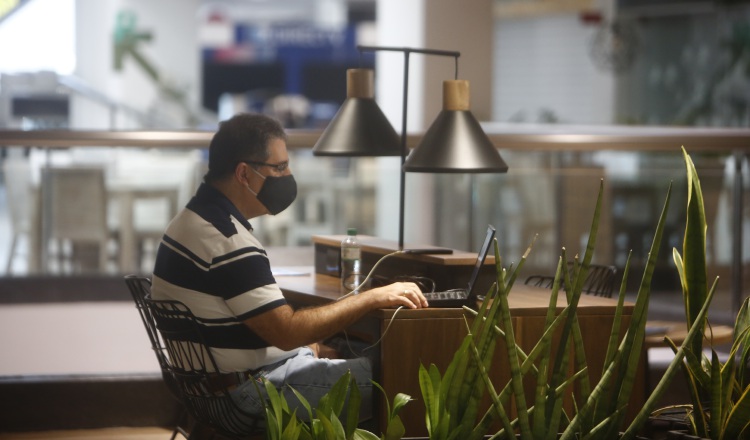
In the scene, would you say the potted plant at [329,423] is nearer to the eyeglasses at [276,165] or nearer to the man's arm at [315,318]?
the man's arm at [315,318]

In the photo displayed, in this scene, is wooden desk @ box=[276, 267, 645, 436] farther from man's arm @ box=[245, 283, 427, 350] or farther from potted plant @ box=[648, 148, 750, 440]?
potted plant @ box=[648, 148, 750, 440]

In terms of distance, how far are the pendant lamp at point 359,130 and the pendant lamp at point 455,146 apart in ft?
0.89

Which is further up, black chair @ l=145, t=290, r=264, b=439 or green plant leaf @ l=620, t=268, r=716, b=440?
green plant leaf @ l=620, t=268, r=716, b=440

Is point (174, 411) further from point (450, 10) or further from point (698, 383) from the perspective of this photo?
point (450, 10)

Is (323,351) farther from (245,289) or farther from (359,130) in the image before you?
(359,130)

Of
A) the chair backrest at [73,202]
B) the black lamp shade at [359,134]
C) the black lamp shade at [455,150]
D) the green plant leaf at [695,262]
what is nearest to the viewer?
the green plant leaf at [695,262]

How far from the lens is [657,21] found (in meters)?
14.0

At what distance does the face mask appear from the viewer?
117 inches

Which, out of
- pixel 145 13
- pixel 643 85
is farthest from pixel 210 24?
pixel 643 85

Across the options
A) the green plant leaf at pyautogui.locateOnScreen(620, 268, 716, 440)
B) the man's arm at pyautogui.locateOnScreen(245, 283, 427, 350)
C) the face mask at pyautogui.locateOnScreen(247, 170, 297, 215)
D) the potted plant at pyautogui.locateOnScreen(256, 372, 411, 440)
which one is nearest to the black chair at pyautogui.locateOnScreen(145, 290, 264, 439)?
the man's arm at pyautogui.locateOnScreen(245, 283, 427, 350)

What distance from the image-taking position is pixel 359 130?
3490 mm

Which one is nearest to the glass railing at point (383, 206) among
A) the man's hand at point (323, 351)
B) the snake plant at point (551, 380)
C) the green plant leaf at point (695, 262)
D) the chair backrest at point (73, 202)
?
the chair backrest at point (73, 202)

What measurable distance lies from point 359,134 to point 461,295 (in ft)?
2.51

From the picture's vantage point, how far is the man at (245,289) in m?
2.73
